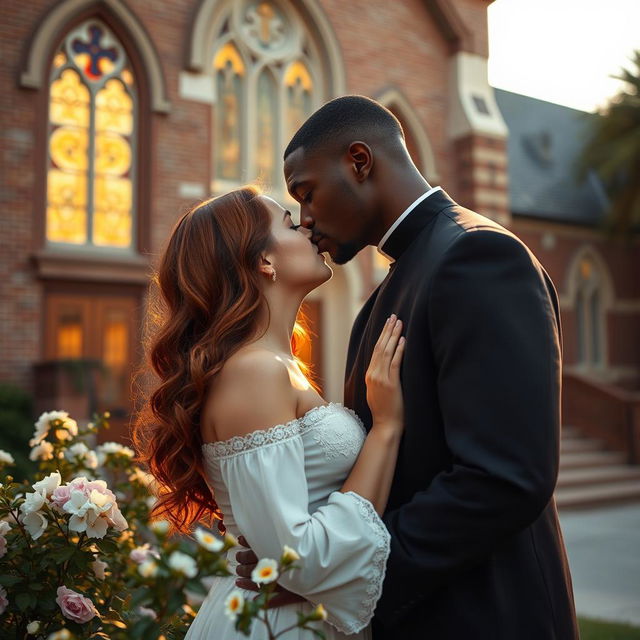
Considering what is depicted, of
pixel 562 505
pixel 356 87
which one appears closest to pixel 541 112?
pixel 356 87

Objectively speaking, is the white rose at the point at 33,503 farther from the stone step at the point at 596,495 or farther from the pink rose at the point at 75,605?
the stone step at the point at 596,495

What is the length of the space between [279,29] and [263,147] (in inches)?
75.8

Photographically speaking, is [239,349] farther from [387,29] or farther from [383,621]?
[387,29]

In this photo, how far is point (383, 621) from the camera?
1.77m

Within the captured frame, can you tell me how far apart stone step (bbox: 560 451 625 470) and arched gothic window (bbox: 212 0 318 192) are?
7.19 meters

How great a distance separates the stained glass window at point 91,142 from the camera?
9.96 m

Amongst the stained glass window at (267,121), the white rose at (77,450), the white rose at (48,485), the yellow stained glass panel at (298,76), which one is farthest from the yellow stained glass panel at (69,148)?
the white rose at (48,485)

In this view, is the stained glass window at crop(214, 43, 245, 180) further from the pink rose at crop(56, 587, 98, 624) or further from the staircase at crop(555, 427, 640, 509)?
the pink rose at crop(56, 587, 98, 624)

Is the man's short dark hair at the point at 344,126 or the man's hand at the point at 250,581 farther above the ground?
the man's short dark hair at the point at 344,126

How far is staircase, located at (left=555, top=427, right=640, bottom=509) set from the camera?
11461mm

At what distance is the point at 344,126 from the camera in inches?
82.6

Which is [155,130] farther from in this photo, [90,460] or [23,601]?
[23,601]

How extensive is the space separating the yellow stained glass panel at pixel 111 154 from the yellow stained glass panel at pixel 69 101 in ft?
1.03

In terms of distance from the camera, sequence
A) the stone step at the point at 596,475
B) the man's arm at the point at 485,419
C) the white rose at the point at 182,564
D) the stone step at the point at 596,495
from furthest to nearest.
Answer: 1. the stone step at the point at 596,475
2. the stone step at the point at 596,495
3. the man's arm at the point at 485,419
4. the white rose at the point at 182,564
